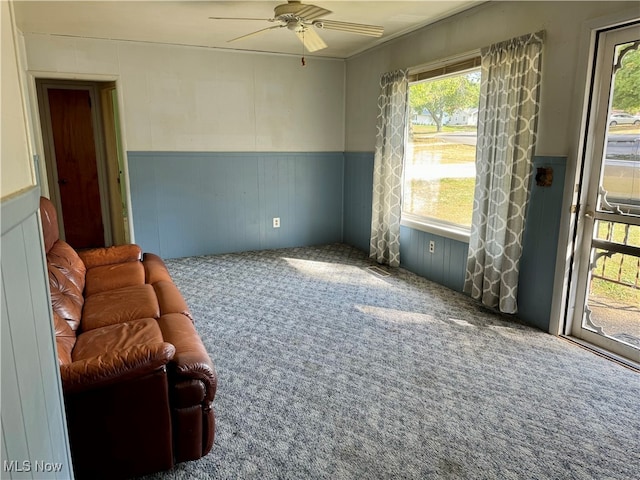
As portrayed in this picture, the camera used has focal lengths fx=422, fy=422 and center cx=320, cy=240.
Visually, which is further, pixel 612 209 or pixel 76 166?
pixel 76 166

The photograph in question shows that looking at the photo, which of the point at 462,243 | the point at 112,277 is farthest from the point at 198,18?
the point at 462,243

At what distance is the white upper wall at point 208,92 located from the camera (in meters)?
4.44

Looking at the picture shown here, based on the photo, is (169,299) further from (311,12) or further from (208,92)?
(208,92)

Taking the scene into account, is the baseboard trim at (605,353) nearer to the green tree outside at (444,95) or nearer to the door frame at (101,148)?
the green tree outside at (444,95)

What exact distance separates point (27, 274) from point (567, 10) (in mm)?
3366

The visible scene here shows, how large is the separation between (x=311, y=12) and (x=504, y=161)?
1803mm

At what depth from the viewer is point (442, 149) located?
4.17m

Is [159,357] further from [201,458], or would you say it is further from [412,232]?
[412,232]

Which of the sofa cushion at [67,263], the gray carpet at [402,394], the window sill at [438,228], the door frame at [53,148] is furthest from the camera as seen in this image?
the door frame at [53,148]

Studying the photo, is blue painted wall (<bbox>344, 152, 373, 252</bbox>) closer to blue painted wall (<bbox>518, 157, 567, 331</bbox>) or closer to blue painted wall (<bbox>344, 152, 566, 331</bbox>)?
blue painted wall (<bbox>344, 152, 566, 331</bbox>)

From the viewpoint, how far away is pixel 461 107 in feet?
12.8

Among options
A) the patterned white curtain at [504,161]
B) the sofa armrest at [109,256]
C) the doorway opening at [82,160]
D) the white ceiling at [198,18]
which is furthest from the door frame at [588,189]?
the doorway opening at [82,160]

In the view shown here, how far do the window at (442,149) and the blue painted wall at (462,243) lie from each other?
24cm

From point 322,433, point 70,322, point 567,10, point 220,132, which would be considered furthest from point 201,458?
point 220,132
